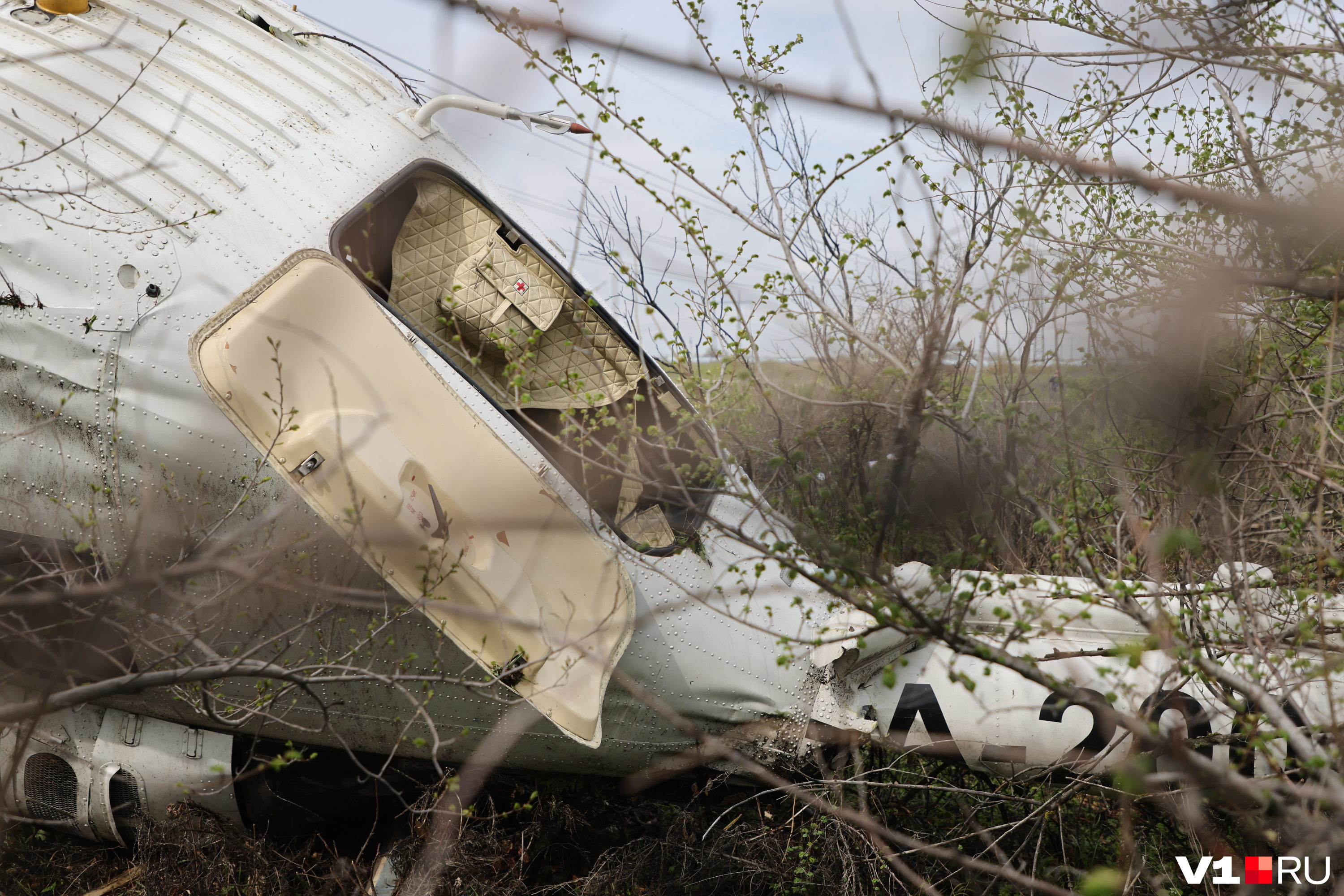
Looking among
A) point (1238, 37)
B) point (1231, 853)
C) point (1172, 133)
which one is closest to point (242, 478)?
point (1231, 853)

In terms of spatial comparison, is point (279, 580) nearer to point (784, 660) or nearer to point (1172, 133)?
point (784, 660)

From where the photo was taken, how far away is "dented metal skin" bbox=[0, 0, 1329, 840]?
13.3 ft

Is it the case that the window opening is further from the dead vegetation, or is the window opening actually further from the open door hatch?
the dead vegetation

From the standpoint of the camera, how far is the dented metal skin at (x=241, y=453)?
4062mm

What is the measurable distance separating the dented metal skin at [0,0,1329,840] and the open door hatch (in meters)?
0.12

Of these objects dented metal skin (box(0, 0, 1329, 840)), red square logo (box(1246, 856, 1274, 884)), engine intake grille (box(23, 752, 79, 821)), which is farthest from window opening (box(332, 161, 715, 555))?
engine intake grille (box(23, 752, 79, 821))

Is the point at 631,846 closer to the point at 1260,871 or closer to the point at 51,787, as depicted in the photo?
the point at 51,787

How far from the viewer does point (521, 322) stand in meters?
5.58

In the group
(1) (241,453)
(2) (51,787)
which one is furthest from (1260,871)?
(2) (51,787)

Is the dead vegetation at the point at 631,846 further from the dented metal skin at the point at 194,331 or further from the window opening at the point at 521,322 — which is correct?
the window opening at the point at 521,322

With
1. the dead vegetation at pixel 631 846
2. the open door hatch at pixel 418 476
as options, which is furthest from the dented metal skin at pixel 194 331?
the dead vegetation at pixel 631 846

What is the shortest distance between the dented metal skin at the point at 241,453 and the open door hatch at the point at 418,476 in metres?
0.12

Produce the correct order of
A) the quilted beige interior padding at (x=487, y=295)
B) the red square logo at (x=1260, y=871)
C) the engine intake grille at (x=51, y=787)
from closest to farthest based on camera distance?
the red square logo at (x=1260, y=871)
the engine intake grille at (x=51, y=787)
the quilted beige interior padding at (x=487, y=295)

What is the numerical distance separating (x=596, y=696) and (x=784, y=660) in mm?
1048
